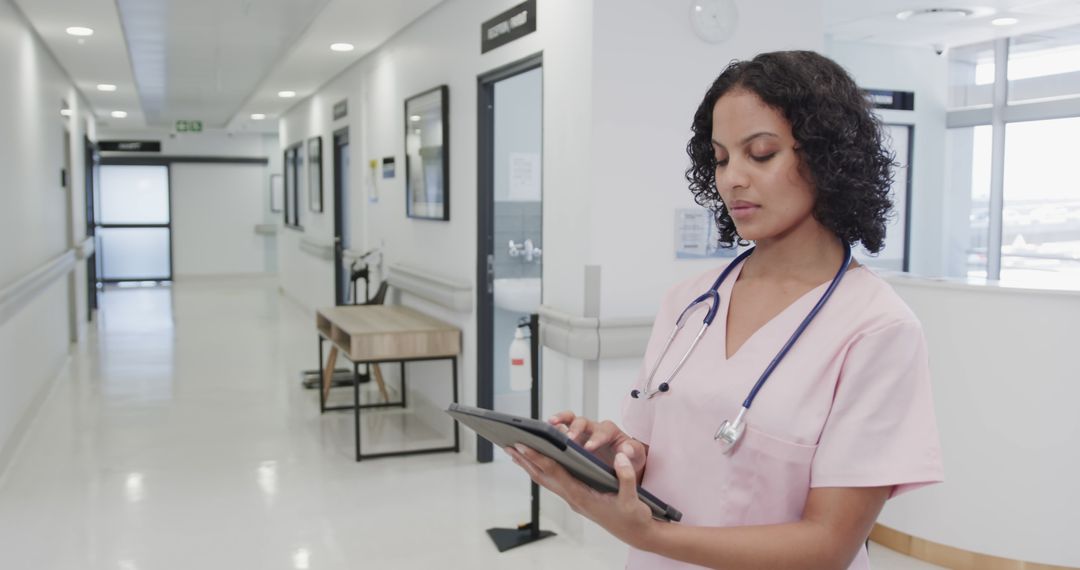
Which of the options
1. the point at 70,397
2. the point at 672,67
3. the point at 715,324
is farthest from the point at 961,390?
the point at 70,397

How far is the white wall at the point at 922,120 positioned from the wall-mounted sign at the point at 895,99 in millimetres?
35

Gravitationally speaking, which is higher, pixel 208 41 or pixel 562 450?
pixel 208 41

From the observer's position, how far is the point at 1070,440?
11.4 feet

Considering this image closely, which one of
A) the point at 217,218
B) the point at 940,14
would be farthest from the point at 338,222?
the point at 217,218

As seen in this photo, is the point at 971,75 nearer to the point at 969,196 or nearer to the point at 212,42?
the point at 969,196

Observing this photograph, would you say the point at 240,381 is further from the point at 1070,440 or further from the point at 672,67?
the point at 1070,440

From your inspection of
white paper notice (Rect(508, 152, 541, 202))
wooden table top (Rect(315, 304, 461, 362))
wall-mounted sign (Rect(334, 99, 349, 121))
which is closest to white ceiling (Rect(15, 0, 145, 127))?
wall-mounted sign (Rect(334, 99, 349, 121))

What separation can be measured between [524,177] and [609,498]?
5.22 m

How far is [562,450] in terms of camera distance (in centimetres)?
126

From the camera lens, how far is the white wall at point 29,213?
222 inches

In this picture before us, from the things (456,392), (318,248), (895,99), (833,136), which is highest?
(895,99)

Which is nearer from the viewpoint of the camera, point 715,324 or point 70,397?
point 715,324

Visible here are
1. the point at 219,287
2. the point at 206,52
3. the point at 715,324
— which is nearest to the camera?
the point at 715,324

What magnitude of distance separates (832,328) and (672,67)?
9.49 ft
